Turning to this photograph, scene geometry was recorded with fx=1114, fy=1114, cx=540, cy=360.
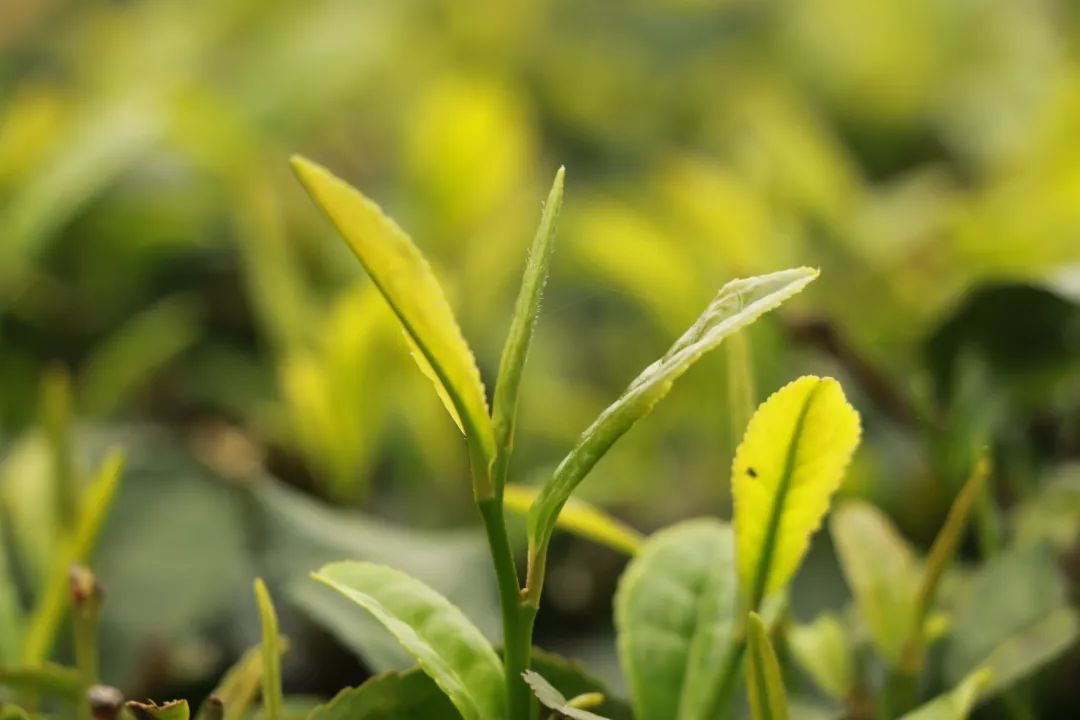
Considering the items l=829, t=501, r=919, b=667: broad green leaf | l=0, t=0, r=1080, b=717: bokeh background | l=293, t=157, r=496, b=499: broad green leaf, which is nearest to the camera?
l=293, t=157, r=496, b=499: broad green leaf

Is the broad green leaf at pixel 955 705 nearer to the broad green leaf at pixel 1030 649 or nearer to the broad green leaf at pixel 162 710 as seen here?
the broad green leaf at pixel 1030 649

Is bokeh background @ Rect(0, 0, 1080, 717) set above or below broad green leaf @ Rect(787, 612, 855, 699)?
above

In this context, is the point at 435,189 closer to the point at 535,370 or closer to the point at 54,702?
the point at 535,370

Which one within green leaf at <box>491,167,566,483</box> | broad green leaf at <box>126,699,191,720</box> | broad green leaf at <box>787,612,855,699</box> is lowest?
broad green leaf at <box>787,612,855,699</box>

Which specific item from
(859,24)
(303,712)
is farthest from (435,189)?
(859,24)

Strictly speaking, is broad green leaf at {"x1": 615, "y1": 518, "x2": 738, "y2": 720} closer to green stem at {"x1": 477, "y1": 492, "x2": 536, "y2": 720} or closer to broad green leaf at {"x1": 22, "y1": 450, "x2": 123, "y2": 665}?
green stem at {"x1": 477, "y1": 492, "x2": 536, "y2": 720}

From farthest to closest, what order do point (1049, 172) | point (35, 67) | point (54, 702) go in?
point (35, 67) < point (1049, 172) < point (54, 702)

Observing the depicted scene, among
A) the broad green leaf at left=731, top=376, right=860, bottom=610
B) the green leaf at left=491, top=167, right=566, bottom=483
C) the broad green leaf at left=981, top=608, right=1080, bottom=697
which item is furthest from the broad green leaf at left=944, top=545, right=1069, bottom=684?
the green leaf at left=491, top=167, right=566, bottom=483
